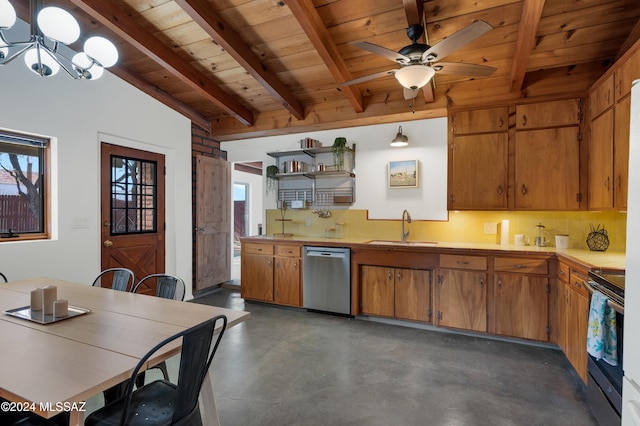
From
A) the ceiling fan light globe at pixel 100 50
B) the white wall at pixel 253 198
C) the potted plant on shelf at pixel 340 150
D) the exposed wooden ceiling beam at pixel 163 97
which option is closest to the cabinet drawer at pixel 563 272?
the potted plant on shelf at pixel 340 150

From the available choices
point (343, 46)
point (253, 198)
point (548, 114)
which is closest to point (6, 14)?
point (343, 46)

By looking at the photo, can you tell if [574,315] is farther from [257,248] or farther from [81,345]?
[257,248]

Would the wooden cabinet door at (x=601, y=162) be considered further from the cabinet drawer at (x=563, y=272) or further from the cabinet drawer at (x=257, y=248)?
the cabinet drawer at (x=257, y=248)

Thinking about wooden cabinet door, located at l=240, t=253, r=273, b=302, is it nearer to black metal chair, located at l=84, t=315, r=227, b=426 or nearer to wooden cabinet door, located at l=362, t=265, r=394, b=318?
wooden cabinet door, located at l=362, t=265, r=394, b=318

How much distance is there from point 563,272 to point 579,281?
1.24 ft

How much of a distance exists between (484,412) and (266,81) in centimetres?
354

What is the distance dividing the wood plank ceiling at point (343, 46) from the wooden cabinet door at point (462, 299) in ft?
6.00

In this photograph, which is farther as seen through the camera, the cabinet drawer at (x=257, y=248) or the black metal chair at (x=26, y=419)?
the cabinet drawer at (x=257, y=248)

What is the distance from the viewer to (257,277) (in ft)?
14.2

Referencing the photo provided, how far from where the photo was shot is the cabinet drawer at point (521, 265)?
116 inches

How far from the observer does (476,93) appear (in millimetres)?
3441

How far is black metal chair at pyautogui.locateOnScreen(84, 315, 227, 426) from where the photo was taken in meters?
1.17

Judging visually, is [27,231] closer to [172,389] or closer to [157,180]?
[157,180]

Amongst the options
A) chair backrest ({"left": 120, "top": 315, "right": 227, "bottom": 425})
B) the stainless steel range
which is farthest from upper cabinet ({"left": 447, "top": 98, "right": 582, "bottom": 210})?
Result: chair backrest ({"left": 120, "top": 315, "right": 227, "bottom": 425})
